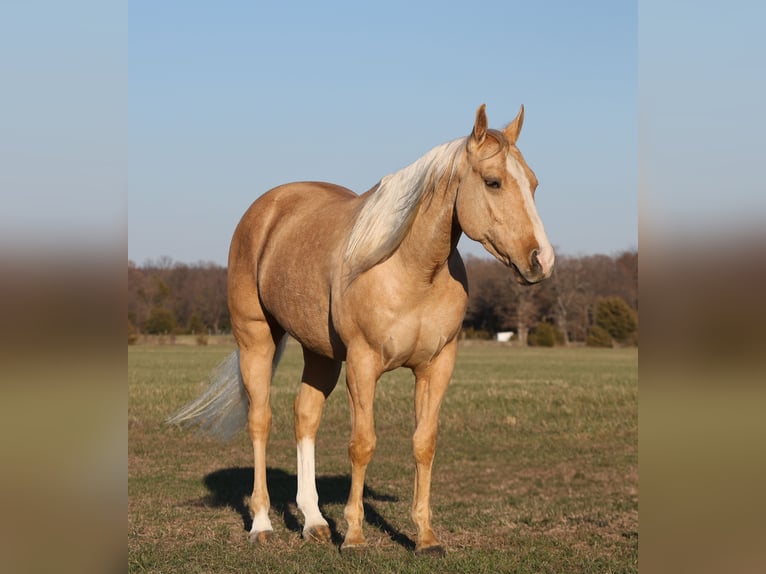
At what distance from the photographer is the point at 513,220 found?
468 cm

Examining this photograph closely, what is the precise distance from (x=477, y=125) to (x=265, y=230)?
110 inches

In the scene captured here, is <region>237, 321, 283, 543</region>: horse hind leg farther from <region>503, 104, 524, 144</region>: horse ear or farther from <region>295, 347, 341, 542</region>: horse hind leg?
<region>503, 104, 524, 144</region>: horse ear

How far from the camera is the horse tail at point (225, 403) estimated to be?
7699 millimetres

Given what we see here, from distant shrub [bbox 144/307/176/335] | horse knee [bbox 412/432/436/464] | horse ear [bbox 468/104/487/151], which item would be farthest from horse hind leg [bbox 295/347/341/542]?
distant shrub [bbox 144/307/176/335]

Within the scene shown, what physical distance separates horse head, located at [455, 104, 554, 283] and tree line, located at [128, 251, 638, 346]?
185ft

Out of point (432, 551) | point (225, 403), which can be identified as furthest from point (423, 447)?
point (225, 403)

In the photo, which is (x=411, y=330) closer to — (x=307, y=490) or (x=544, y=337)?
(x=307, y=490)

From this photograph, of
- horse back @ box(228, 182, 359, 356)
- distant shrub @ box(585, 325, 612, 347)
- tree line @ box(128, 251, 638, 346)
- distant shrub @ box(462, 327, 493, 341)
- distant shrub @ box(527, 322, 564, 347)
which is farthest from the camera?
distant shrub @ box(462, 327, 493, 341)

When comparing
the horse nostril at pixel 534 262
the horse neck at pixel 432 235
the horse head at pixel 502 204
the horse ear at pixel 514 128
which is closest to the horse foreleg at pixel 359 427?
the horse neck at pixel 432 235

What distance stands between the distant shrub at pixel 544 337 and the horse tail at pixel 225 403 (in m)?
69.7

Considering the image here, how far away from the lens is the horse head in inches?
180

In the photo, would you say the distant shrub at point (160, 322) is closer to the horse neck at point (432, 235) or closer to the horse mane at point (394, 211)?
the horse mane at point (394, 211)
